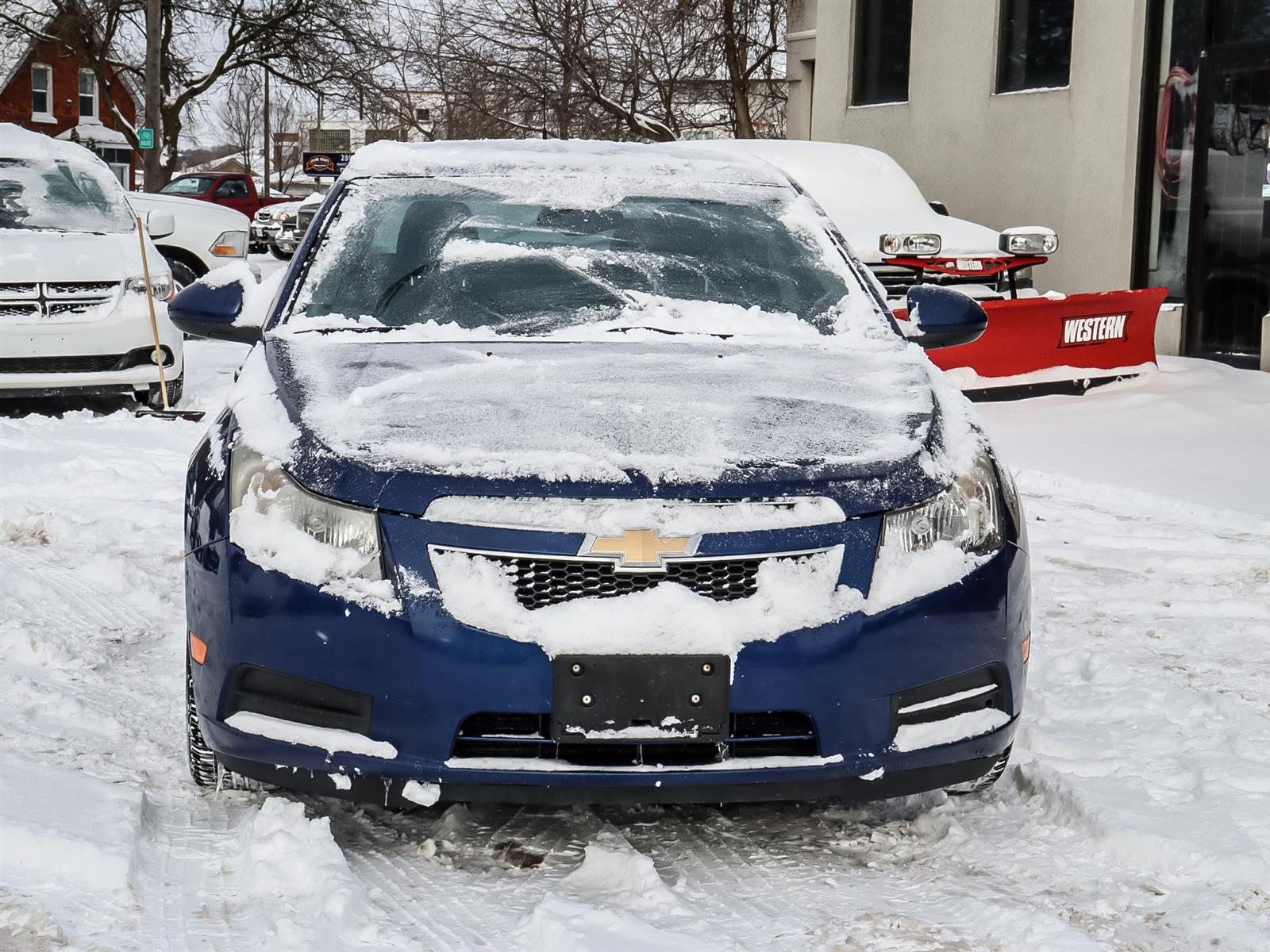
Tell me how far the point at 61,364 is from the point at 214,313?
5580mm

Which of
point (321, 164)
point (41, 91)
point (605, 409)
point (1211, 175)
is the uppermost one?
point (41, 91)

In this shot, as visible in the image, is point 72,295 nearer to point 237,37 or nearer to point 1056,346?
point 1056,346

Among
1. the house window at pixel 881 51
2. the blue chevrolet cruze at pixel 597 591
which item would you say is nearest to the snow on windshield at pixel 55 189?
the blue chevrolet cruze at pixel 597 591

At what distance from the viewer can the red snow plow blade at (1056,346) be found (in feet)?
34.0

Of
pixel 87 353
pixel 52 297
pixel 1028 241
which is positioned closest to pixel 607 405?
pixel 87 353

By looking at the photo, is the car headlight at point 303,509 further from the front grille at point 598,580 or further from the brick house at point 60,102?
the brick house at point 60,102

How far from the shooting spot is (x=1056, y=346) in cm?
1074

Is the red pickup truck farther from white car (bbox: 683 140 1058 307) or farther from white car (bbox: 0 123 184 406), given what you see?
white car (bbox: 0 123 184 406)

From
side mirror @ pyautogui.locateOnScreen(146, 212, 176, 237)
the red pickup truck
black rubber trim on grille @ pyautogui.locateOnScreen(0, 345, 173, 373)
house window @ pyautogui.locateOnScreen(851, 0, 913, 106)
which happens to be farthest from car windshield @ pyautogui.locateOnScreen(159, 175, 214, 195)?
black rubber trim on grille @ pyautogui.locateOnScreen(0, 345, 173, 373)

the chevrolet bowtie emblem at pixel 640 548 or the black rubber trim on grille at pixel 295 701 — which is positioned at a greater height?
the chevrolet bowtie emblem at pixel 640 548

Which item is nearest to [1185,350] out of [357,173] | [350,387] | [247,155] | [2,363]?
[2,363]

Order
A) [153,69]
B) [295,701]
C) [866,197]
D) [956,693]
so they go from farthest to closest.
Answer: [153,69], [866,197], [956,693], [295,701]

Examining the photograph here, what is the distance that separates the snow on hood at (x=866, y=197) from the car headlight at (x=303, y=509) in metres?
8.88

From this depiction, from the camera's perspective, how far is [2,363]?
910 cm
